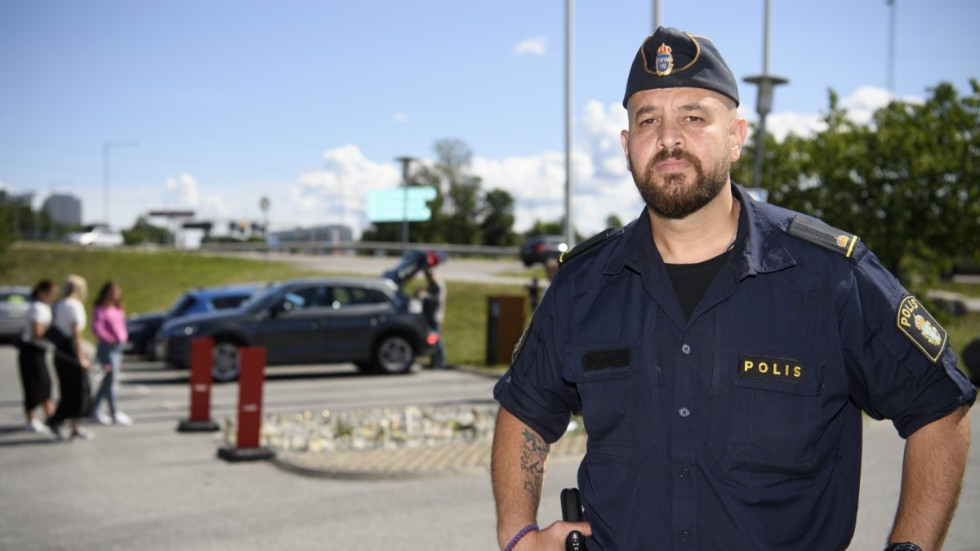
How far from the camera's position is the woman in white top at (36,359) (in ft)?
39.9

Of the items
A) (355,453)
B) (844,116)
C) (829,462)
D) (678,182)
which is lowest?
(355,453)

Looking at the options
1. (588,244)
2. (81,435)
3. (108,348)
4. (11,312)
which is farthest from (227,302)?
(588,244)

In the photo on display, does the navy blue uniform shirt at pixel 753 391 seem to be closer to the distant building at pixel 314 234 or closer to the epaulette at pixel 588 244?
the epaulette at pixel 588 244

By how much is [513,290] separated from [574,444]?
880 inches

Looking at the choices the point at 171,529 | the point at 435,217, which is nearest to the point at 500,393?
the point at 171,529

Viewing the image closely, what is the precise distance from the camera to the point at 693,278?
261 centimetres

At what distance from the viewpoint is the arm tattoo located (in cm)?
272

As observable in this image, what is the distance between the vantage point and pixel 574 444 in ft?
35.0

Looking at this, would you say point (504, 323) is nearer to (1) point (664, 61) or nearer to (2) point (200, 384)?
(2) point (200, 384)

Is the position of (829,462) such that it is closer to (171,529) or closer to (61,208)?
(171,529)

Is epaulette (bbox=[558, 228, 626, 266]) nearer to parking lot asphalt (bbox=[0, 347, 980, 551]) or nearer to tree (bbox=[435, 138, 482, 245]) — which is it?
parking lot asphalt (bbox=[0, 347, 980, 551])

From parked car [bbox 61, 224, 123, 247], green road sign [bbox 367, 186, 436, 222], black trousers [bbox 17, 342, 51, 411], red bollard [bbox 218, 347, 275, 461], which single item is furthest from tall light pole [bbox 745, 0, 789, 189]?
parked car [bbox 61, 224, 123, 247]

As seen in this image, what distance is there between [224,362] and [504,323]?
5543 mm

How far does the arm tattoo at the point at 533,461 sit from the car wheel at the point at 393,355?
16.3 meters
